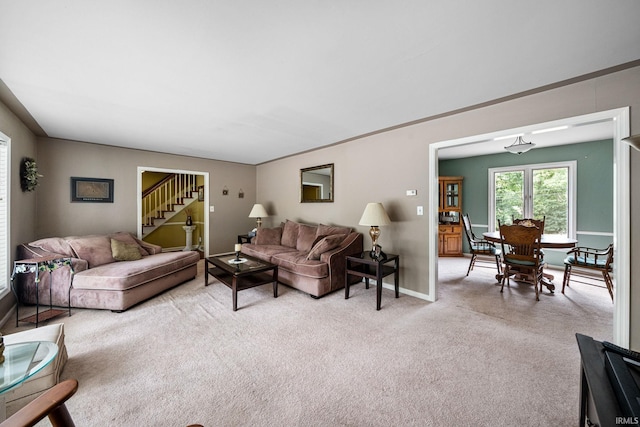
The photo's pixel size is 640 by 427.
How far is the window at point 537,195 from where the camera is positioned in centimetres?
486

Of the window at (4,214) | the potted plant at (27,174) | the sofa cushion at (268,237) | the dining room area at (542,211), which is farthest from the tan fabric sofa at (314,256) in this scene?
the potted plant at (27,174)

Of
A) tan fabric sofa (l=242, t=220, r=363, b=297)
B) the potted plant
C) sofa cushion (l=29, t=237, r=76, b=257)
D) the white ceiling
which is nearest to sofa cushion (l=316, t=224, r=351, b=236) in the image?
tan fabric sofa (l=242, t=220, r=363, b=297)

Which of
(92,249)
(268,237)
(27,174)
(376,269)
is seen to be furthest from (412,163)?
(27,174)

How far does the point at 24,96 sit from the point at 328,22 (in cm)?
310

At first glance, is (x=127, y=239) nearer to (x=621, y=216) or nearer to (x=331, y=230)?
(x=331, y=230)

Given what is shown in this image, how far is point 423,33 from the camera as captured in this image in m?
1.60

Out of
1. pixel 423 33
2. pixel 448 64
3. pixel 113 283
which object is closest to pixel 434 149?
pixel 448 64

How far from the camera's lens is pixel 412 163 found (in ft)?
11.2

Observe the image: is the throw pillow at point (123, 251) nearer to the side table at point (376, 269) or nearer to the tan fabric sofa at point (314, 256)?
A: the tan fabric sofa at point (314, 256)

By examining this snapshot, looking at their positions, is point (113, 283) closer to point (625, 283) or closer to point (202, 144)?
point (202, 144)

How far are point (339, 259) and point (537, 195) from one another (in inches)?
181

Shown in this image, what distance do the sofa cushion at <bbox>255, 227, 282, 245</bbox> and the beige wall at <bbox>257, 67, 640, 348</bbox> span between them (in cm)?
62

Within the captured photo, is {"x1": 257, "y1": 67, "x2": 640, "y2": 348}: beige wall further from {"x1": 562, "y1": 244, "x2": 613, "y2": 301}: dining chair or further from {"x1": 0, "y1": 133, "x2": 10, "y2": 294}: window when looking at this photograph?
{"x1": 0, "y1": 133, "x2": 10, "y2": 294}: window

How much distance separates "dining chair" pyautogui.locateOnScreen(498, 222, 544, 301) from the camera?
331 cm
